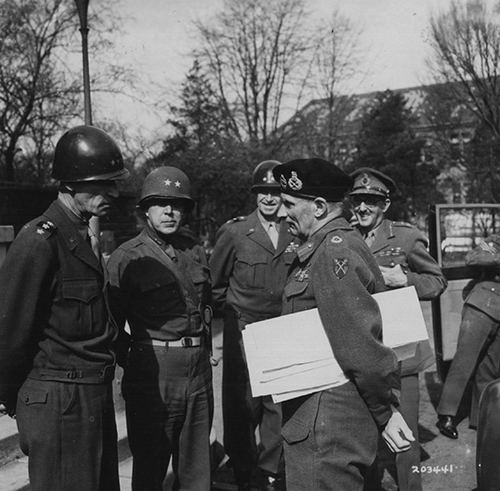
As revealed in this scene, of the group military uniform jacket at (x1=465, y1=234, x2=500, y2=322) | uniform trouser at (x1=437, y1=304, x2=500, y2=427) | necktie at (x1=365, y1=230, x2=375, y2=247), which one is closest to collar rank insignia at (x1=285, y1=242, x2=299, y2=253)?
necktie at (x1=365, y1=230, x2=375, y2=247)

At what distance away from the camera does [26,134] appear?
1662cm

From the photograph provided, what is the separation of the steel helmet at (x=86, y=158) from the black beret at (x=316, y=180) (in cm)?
80

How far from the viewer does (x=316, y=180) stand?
261 centimetres

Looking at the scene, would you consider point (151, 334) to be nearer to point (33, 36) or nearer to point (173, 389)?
point (173, 389)

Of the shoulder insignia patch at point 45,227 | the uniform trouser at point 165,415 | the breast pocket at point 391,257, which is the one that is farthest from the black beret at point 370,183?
the shoulder insignia patch at point 45,227

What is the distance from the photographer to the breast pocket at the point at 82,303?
262 centimetres

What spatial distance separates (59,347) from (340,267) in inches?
46.6

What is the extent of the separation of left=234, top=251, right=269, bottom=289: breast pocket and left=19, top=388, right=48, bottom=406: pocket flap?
209 centimetres

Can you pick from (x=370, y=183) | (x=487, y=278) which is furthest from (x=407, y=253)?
(x=487, y=278)

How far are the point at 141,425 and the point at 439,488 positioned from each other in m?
2.13

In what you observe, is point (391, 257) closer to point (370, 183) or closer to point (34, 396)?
point (370, 183)

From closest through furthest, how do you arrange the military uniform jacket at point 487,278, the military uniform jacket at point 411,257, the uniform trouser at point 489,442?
the uniform trouser at point 489,442, the military uniform jacket at point 411,257, the military uniform jacket at point 487,278

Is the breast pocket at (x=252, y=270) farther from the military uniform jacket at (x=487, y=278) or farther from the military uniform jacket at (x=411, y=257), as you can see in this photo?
the military uniform jacket at (x=487, y=278)

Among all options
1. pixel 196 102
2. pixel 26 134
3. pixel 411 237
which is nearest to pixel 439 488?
pixel 411 237
